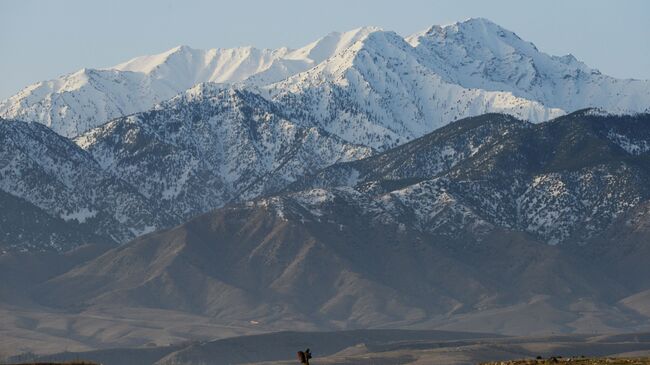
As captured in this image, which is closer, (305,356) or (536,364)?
(305,356)

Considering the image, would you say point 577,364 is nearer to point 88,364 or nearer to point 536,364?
point 536,364

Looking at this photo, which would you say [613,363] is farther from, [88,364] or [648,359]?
[88,364]

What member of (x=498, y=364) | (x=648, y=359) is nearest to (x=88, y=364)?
(x=498, y=364)

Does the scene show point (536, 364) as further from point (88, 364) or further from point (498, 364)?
point (88, 364)

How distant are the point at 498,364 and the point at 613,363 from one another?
8810mm

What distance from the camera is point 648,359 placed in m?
104

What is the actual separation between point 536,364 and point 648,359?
6538 mm

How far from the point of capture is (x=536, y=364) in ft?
334

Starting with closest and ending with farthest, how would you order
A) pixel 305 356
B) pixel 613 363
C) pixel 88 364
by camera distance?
pixel 305 356 → pixel 613 363 → pixel 88 364

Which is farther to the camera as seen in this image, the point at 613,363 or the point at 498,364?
A: the point at 498,364

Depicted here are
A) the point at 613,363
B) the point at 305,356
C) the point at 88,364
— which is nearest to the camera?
the point at 305,356

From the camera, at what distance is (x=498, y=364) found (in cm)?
10475

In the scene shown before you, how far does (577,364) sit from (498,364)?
5.85m

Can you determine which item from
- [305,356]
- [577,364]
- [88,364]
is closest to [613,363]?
[577,364]
